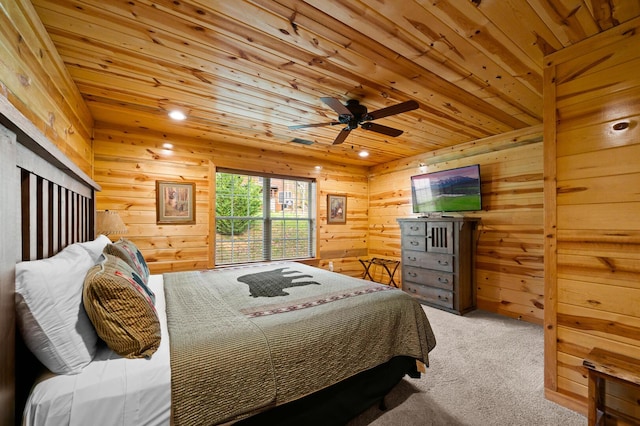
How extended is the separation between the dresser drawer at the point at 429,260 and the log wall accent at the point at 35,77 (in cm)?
416

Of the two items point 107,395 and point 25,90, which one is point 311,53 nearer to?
point 25,90

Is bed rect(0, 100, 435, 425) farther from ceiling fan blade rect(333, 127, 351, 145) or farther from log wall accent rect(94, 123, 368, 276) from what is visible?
ceiling fan blade rect(333, 127, 351, 145)

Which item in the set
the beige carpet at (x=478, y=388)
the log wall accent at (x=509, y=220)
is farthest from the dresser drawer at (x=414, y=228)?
the beige carpet at (x=478, y=388)

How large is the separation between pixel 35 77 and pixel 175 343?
67.6 inches

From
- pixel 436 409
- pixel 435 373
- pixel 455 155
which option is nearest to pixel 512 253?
pixel 455 155

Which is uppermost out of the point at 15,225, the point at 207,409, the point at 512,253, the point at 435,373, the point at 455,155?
the point at 455,155

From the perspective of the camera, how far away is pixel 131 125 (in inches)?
132

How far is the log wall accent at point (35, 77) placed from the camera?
→ 1.28 m

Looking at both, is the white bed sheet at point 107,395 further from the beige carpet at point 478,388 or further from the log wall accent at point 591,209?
the log wall accent at point 591,209

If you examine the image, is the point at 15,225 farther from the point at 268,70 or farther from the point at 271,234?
the point at 271,234

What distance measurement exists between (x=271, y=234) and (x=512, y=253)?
351 cm

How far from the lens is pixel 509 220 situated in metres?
3.62

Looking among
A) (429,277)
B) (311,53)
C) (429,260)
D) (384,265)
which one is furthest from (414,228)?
(311,53)

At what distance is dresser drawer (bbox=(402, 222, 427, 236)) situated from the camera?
4055mm
